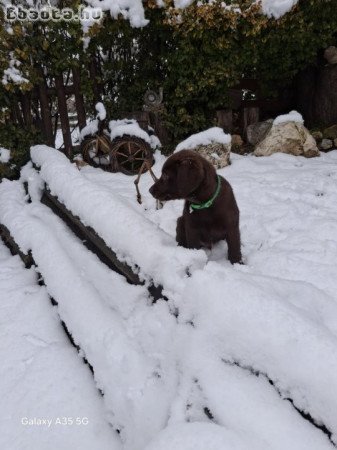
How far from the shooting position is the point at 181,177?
264cm

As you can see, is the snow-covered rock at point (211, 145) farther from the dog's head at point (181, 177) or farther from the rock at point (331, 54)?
the rock at point (331, 54)

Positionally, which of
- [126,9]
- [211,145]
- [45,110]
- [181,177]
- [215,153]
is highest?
[126,9]

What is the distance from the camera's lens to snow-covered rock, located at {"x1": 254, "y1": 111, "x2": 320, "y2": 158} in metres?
6.93

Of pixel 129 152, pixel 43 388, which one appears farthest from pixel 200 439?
pixel 129 152

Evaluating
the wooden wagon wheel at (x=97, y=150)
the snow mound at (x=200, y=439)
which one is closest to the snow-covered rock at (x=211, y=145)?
the wooden wagon wheel at (x=97, y=150)

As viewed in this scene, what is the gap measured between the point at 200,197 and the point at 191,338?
56.0 inches

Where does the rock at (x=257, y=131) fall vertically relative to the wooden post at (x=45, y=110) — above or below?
below

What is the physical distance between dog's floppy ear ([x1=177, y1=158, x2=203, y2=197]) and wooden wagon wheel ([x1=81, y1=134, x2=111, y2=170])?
171 inches

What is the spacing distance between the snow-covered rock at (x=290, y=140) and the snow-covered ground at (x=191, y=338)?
411 centimetres

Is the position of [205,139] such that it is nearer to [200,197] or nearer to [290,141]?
[290,141]

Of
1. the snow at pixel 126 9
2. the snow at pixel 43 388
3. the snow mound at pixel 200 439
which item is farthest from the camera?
the snow at pixel 126 9

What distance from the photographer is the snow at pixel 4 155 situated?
21.0 ft

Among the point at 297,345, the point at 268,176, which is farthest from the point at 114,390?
the point at 268,176

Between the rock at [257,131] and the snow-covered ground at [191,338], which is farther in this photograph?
the rock at [257,131]
